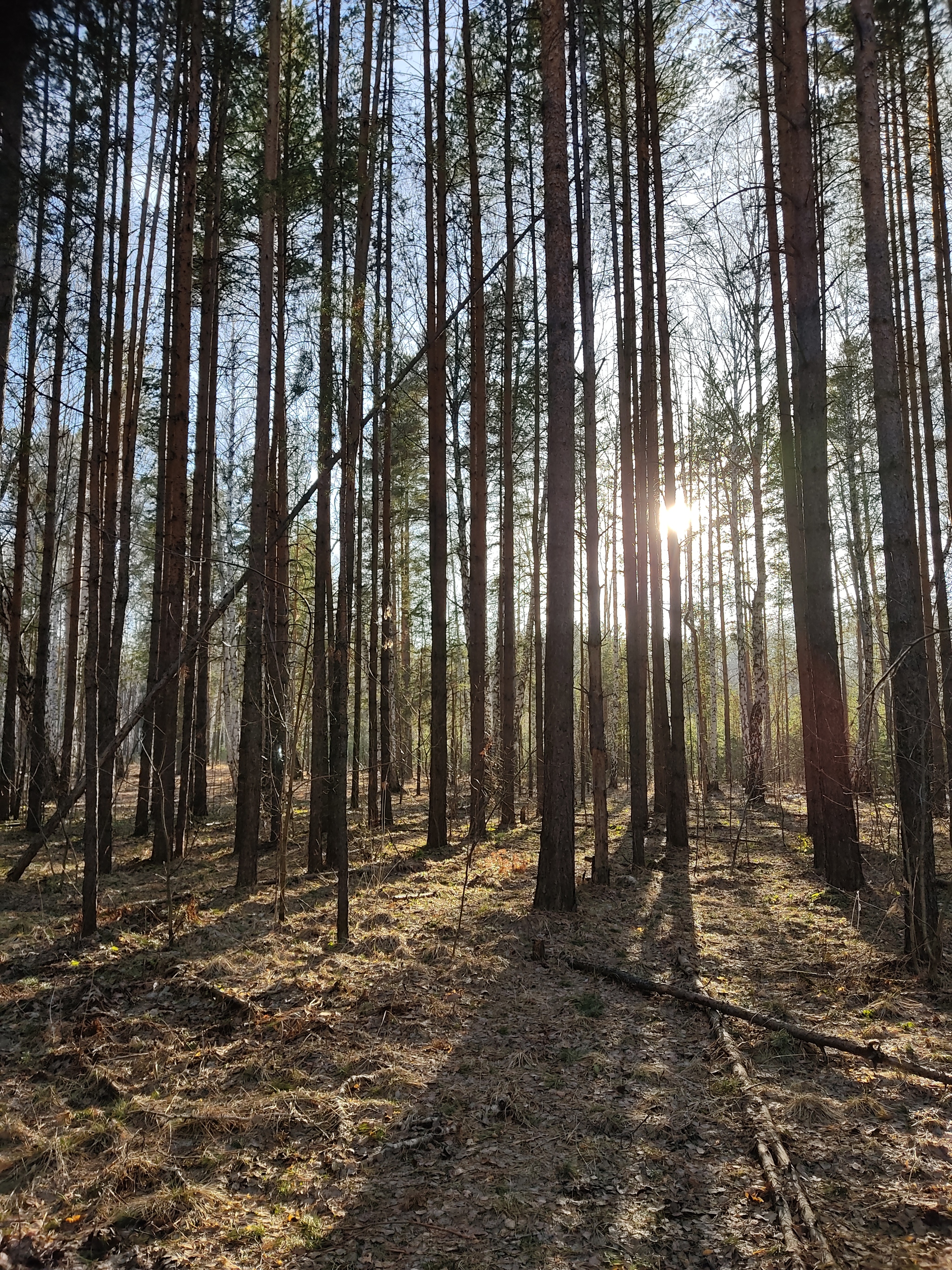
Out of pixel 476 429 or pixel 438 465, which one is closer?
pixel 438 465

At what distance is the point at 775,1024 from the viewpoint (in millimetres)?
4348

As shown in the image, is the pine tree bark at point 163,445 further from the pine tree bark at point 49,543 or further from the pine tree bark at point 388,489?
the pine tree bark at point 388,489

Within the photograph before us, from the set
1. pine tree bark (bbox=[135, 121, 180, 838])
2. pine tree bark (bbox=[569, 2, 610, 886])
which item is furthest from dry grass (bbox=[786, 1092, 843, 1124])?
pine tree bark (bbox=[135, 121, 180, 838])

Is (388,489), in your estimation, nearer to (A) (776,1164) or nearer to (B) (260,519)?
(B) (260,519)

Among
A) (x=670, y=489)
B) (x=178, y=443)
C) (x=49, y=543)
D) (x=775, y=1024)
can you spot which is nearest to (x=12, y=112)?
(x=775, y=1024)

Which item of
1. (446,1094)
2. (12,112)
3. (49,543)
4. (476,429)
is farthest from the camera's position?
(49,543)

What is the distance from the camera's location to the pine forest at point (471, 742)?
2.99m

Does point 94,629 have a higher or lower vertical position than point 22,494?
lower

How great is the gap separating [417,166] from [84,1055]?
12.3 meters

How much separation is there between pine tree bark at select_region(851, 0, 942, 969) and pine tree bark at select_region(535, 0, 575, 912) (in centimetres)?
276

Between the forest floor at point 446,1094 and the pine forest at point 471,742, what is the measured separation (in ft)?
0.08

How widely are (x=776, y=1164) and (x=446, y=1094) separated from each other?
5.39ft

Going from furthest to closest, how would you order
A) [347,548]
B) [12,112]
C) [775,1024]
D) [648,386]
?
1. [648,386]
2. [347,548]
3. [775,1024]
4. [12,112]

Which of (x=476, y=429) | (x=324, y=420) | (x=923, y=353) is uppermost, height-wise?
(x=923, y=353)
